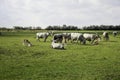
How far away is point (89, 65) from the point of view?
1666 centimetres

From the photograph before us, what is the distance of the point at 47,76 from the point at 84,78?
2013 millimetres

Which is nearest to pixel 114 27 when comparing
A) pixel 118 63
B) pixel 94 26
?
pixel 94 26

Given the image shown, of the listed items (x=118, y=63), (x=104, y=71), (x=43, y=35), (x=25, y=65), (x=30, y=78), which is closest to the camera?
(x=30, y=78)

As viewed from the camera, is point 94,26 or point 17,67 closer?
point 17,67

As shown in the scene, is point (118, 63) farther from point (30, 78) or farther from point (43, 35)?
point (43, 35)

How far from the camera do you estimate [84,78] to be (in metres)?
13.1

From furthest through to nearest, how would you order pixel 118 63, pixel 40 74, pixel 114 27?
pixel 114 27 → pixel 118 63 → pixel 40 74

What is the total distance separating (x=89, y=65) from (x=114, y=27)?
371 feet

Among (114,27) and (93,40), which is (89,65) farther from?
(114,27)

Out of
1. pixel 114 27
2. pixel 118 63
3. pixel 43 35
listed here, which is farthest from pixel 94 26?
pixel 118 63

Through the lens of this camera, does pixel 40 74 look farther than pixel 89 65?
No

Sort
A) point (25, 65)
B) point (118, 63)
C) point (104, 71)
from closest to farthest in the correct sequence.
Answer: point (104, 71), point (25, 65), point (118, 63)

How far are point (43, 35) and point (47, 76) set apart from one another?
90.4 ft

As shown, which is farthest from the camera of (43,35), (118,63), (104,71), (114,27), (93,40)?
(114,27)
